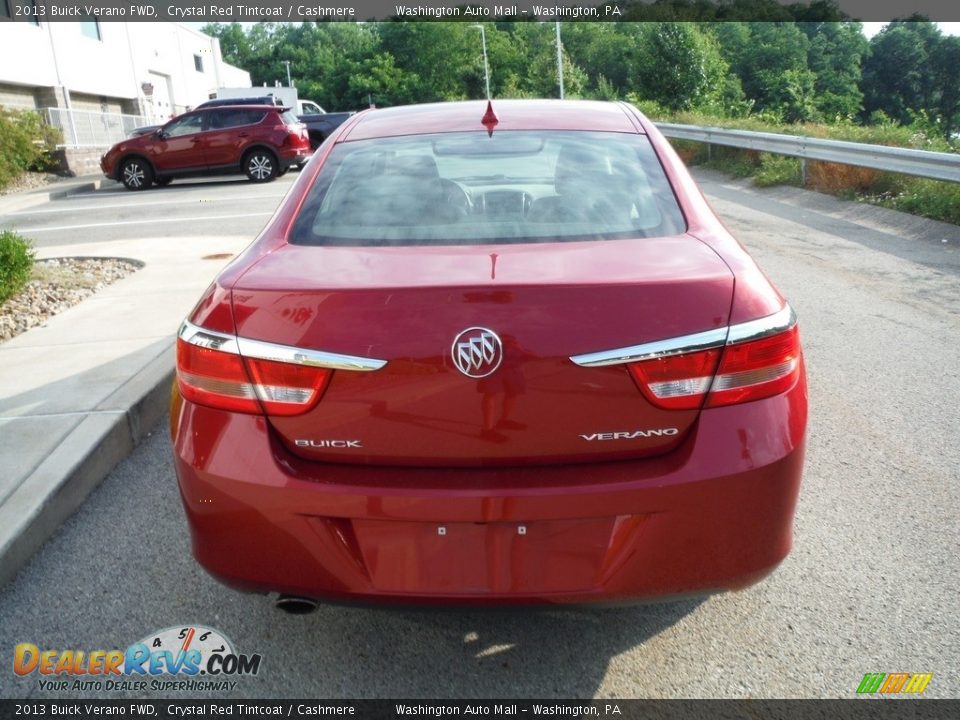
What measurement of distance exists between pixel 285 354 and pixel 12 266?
6.16 meters

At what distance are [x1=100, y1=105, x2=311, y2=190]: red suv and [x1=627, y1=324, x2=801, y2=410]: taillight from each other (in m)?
19.0

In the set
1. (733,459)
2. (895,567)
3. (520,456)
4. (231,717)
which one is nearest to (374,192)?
(520,456)

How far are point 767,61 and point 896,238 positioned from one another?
251 ft

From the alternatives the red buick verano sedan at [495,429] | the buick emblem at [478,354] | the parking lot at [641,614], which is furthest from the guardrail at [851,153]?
the buick emblem at [478,354]

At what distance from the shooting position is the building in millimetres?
26797

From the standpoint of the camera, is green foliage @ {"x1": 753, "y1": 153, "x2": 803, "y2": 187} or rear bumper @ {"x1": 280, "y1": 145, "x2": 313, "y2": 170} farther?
rear bumper @ {"x1": 280, "y1": 145, "x2": 313, "y2": 170}

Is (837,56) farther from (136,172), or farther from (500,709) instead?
(500,709)

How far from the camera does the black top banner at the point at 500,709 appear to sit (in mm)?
2406

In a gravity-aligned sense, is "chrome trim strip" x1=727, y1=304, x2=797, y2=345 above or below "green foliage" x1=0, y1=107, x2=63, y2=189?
above

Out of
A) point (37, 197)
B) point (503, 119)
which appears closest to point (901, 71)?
point (37, 197)

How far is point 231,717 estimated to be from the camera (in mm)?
2514

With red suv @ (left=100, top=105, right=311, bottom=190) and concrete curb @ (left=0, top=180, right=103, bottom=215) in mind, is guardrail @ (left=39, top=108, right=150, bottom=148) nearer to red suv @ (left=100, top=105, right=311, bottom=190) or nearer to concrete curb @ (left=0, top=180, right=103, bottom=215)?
concrete curb @ (left=0, top=180, right=103, bottom=215)

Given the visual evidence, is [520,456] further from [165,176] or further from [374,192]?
[165,176]

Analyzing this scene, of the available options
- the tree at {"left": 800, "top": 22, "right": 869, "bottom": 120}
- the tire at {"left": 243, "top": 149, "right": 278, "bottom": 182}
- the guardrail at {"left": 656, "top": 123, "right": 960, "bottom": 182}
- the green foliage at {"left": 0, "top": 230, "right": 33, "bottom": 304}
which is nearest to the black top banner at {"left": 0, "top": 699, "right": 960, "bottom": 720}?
the green foliage at {"left": 0, "top": 230, "right": 33, "bottom": 304}
